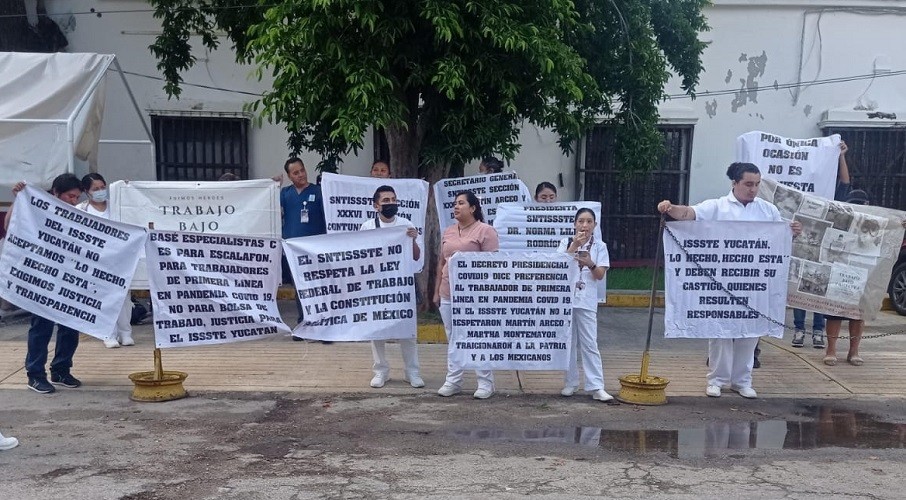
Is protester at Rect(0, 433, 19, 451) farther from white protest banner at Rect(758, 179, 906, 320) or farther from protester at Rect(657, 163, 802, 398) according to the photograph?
white protest banner at Rect(758, 179, 906, 320)

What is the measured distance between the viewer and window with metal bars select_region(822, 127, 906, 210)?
14.4m

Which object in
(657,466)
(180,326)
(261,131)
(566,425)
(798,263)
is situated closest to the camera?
(657,466)

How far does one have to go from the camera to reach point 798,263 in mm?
7953

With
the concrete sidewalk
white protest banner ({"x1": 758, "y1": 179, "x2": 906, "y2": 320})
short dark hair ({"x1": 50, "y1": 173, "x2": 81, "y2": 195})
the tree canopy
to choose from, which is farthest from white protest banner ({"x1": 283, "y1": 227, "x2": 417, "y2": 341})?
white protest banner ({"x1": 758, "y1": 179, "x2": 906, "y2": 320})

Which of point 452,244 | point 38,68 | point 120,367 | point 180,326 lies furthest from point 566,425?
point 38,68

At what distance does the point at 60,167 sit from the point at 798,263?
24.6ft

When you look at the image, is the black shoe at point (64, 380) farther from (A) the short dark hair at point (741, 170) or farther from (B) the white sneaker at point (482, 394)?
(A) the short dark hair at point (741, 170)

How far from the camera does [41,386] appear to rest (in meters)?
7.41

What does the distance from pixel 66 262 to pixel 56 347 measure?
3.27 feet

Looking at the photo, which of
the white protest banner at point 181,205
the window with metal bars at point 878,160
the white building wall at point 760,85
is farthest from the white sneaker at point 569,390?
the window with metal bars at point 878,160

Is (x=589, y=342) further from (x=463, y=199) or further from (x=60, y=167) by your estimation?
(x=60, y=167)

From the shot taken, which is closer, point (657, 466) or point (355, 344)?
point (657, 466)

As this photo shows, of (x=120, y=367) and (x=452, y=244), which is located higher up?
(x=452, y=244)

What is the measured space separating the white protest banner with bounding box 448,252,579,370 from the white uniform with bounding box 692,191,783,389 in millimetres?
1363
